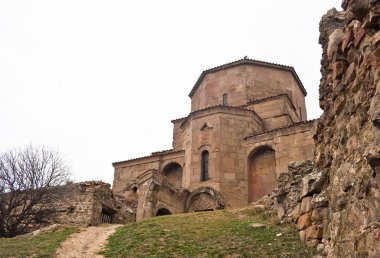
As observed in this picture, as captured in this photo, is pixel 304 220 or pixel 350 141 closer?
pixel 350 141

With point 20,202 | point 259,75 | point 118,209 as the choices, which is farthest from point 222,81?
point 20,202

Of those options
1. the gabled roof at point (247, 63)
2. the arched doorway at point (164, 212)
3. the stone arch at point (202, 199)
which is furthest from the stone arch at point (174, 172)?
the gabled roof at point (247, 63)

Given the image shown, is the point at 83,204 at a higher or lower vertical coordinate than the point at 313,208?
higher

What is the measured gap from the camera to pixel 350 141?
4.39 meters

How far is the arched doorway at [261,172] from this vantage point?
22.9 metres

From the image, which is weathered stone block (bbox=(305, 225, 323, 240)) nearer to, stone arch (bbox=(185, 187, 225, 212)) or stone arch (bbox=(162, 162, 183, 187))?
stone arch (bbox=(185, 187, 225, 212))

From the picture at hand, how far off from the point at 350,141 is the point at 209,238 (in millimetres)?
7252

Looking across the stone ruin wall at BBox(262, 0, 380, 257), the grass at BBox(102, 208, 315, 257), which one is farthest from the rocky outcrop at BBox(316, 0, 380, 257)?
the grass at BBox(102, 208, 315, 257)

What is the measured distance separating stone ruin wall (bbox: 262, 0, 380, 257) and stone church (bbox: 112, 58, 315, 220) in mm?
15457

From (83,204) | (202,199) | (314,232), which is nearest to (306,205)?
(314,232)

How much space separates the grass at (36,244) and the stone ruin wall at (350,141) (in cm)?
836

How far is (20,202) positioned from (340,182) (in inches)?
665

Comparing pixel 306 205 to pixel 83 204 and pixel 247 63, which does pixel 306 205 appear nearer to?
pixel 83 204

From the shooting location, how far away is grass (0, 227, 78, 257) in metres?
11.5
